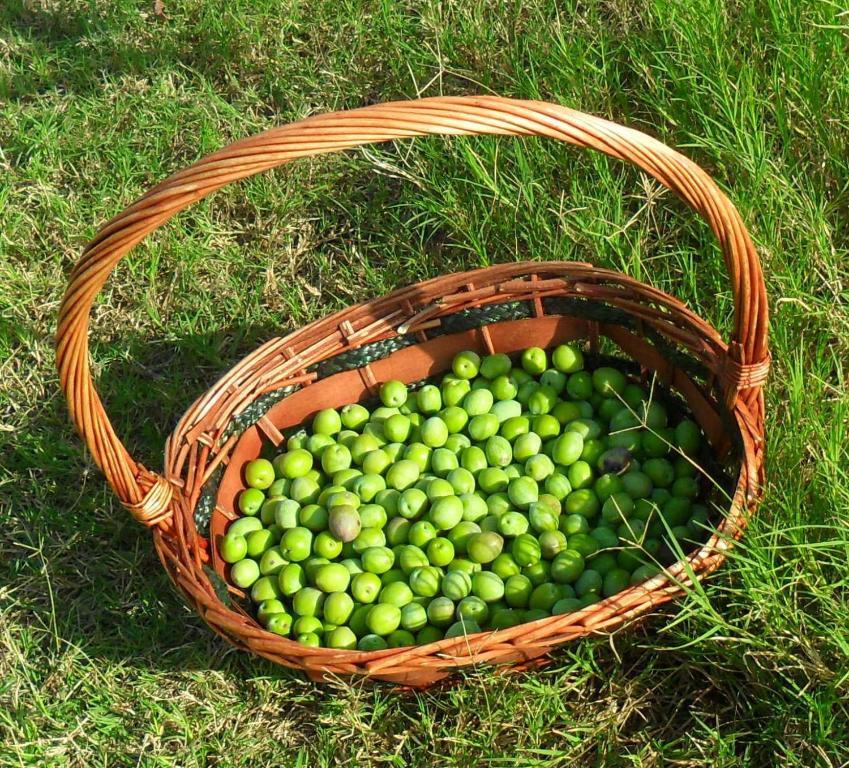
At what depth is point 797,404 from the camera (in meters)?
2.11

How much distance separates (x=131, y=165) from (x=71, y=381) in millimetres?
1782

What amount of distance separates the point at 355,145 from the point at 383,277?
4.35ft

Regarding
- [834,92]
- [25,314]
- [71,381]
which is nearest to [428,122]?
[71,381]

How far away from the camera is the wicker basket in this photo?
1.64 m

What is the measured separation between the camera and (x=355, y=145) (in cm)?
164

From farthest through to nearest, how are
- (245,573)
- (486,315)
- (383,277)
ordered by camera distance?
(383,277)
(486,315)
(245,573)

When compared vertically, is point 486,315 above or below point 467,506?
above

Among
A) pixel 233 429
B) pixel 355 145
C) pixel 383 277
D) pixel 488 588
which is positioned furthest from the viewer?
pixel 383 277

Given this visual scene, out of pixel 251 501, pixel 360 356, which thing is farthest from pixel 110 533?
pixel 360 356

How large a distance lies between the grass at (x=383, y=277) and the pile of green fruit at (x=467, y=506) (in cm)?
15

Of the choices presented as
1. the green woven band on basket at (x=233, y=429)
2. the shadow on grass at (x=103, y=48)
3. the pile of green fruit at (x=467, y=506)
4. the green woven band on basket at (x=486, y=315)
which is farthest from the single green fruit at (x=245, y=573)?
the shadow on grass at (x=103, y=48)

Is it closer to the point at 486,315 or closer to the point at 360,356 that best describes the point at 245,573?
the point at 360,356

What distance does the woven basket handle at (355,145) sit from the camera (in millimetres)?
1618

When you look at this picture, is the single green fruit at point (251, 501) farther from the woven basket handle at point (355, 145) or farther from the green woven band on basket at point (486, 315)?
the green woven band on basket at point (486, 315)
